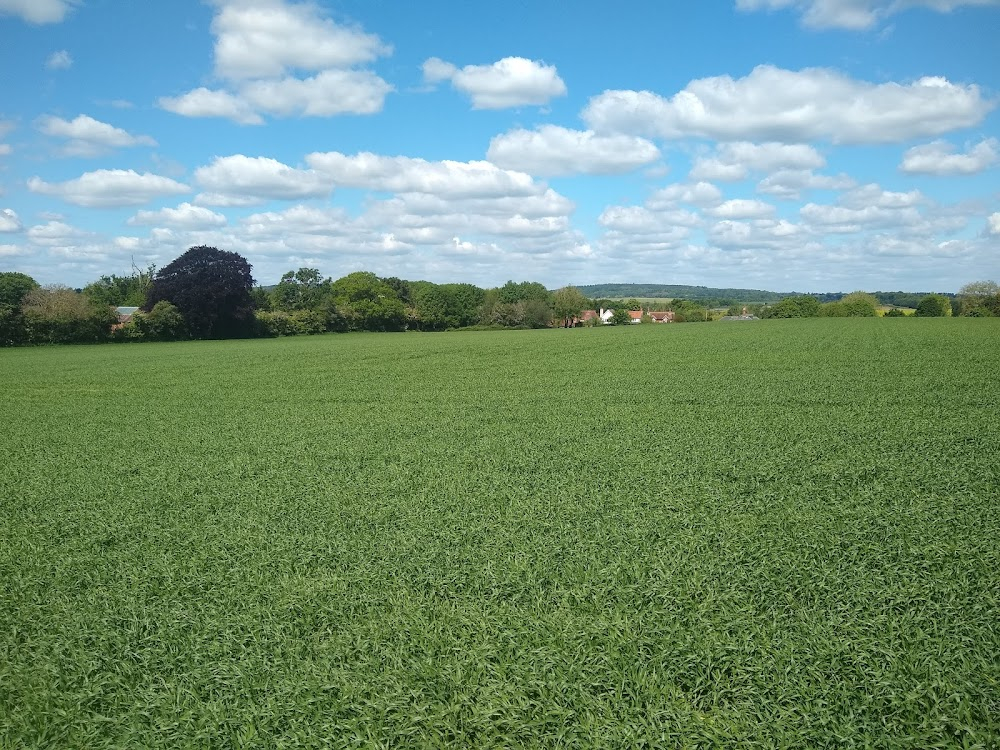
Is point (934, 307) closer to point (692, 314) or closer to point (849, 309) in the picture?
point (849, 309)

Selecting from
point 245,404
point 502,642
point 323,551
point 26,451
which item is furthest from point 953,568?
point 245,404

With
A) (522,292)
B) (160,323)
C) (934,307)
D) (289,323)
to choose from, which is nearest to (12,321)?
(160,323)

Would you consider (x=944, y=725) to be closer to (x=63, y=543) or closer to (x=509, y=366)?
(x=63, y=543)

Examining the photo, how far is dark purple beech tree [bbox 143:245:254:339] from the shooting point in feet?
227

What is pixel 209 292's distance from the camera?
69250 mm

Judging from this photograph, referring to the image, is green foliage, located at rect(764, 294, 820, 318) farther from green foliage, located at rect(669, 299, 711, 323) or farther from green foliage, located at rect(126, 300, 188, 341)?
green foliage, located at rect(126, 300, 188, 341)

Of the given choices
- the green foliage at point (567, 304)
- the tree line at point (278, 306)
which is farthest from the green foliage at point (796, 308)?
the green foliage at point (567, 304)

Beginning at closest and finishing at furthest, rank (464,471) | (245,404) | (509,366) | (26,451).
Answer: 1. (464,471)
2. (26,451)
3. (245,404)
4. (509,366)

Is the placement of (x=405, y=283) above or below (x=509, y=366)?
above

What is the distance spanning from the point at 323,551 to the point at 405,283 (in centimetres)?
11297

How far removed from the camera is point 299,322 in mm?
78938

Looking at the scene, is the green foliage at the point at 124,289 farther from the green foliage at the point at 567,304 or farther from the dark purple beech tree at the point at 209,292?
the green foliage at the point at 567,304

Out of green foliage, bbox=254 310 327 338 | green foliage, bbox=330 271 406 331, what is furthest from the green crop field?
green foliage, bbox=330 271 406 331

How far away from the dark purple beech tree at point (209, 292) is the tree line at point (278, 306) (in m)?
0.11
